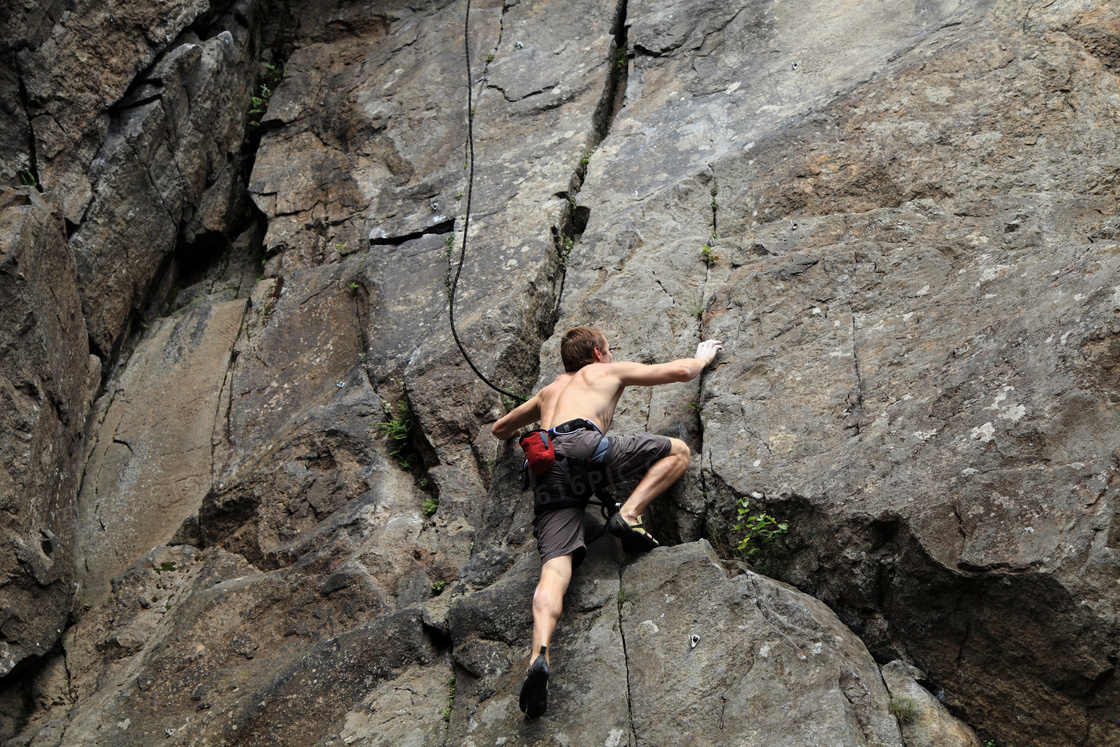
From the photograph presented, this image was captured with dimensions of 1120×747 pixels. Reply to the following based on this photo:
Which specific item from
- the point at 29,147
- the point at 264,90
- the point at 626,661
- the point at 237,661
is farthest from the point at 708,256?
the point at 264,90

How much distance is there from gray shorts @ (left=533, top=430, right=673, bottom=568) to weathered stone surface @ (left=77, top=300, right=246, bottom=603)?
3.57 m

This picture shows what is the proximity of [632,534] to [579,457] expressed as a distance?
1.54 ft

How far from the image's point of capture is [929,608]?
4.11m

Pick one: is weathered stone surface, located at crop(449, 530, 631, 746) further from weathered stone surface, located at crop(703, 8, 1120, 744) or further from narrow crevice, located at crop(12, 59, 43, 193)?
narrow crevice, located at crop(12, 59, 43, 193)

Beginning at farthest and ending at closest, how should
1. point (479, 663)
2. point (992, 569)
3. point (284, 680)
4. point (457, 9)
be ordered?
point (457, 9)
point (284, 680)
point (479, 663)
point (992, 569)

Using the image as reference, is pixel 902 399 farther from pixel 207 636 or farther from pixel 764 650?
pixel 207 636

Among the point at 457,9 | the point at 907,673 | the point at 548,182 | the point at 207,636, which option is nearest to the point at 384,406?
the point at 207,636

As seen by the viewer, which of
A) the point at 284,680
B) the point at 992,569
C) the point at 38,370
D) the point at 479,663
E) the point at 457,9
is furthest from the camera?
the point at 457,9

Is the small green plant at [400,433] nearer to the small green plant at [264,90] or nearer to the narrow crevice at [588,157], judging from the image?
the narrow crevice at [588,157]

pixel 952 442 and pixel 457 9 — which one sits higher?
pixel 457 9

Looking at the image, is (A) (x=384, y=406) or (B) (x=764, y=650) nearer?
(B) (x=764, y=650)

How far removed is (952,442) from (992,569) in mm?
678

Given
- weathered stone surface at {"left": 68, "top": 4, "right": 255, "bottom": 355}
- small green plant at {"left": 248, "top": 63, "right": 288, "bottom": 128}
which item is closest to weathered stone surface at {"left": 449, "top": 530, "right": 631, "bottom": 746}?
weathered stone surface at {"left": 68, "top": 4, "right": 255, "bottom": 355}

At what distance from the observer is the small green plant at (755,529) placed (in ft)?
15.0
